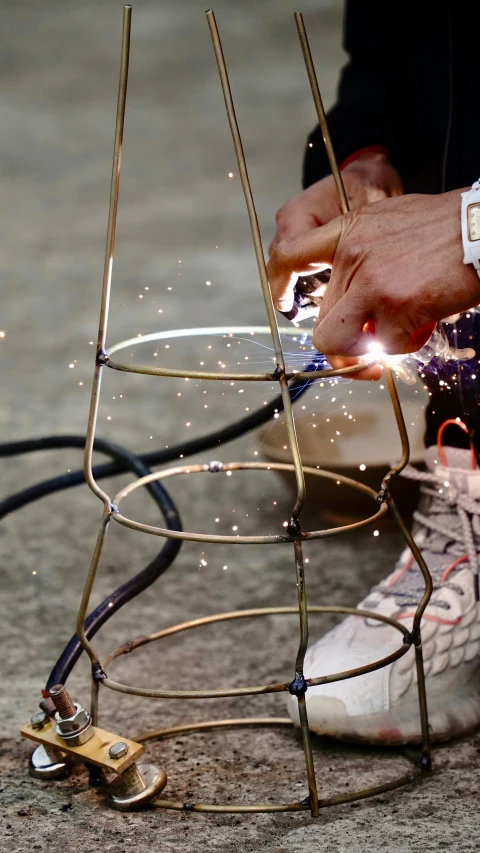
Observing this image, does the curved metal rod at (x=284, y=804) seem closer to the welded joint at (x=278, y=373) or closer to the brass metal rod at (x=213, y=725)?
the brass metal rod at (x=213, y=725)

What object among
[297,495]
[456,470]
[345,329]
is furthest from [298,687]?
[456,470]

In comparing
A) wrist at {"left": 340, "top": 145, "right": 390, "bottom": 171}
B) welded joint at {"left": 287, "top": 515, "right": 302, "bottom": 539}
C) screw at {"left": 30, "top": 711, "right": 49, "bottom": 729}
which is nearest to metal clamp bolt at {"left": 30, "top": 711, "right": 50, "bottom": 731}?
screw at {"left": 30, "top": 711, "right": 49, "bottom": 729}

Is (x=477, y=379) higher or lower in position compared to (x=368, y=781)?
higher

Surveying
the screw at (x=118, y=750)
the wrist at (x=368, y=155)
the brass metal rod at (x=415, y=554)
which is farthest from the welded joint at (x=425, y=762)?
the wrist at (x=368, y=155)

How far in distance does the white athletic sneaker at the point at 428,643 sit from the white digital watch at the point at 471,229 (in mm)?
323

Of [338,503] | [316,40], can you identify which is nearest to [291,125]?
[316,40]

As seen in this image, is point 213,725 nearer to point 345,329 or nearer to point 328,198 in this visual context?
point 345,329

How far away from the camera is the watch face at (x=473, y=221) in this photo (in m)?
0.54

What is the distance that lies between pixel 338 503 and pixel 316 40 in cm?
181

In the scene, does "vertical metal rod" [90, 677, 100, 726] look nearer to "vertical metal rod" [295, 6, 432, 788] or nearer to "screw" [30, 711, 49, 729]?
"screw" [30, 711, 49, 729]

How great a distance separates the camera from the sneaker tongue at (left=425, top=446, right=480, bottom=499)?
82 cm

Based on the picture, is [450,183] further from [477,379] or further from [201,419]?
[201,419]

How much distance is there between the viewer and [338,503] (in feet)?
3.81

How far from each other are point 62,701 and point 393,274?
0.37 m
